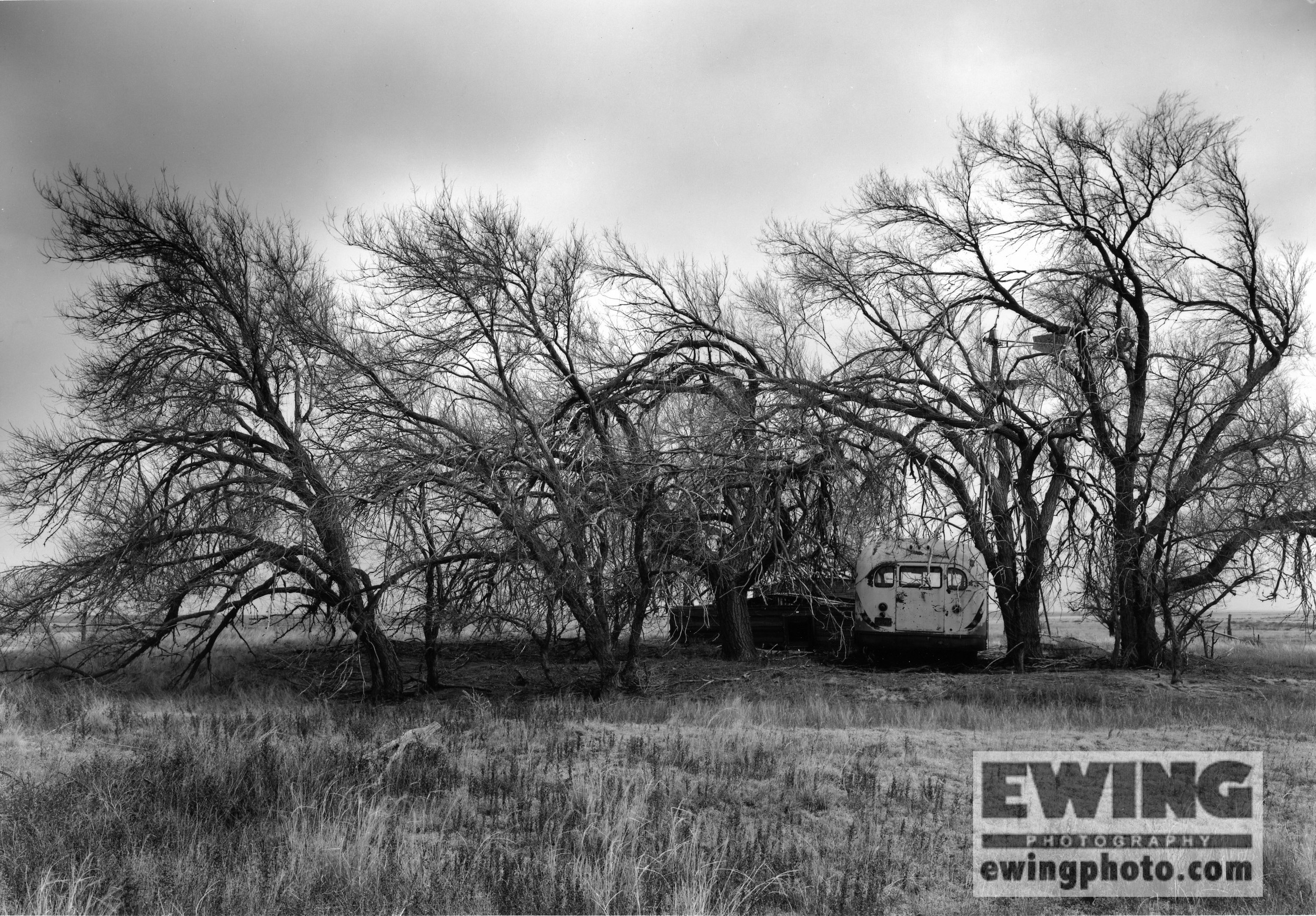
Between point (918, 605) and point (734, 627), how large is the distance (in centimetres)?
371

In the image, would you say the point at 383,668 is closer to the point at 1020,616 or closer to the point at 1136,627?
the point at 1020,616

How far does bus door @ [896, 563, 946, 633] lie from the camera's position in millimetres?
19766

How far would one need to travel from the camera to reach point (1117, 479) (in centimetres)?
1767

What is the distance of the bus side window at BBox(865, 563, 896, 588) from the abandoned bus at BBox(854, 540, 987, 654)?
0.03 feet

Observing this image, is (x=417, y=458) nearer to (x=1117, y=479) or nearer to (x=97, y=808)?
(x=97, y=808)

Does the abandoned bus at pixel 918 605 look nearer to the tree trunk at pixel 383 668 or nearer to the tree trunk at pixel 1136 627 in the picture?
the tree trunk at pixel 1136 627

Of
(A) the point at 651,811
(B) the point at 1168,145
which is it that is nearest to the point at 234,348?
(A) the point at 651,811

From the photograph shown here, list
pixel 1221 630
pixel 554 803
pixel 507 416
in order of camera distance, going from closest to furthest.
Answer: pixel 554 803 → pixel 507 416 → pixel 1221 630

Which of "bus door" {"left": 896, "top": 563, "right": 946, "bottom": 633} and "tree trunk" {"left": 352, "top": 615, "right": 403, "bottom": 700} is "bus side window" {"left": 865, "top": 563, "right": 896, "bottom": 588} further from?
"tree trunk" {"left": 352, "top": 615, "right": 403, "bottom": 700}

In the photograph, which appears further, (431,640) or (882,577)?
(882,577)

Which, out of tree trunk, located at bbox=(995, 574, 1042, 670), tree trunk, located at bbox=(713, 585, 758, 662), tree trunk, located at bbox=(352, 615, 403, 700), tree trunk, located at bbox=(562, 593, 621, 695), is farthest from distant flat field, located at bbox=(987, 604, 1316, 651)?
tree trunk, located at bbox=(352, 615, 403, 700)

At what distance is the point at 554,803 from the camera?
25.3 feet

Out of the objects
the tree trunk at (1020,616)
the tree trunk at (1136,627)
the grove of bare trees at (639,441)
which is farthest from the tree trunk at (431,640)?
the tree trunk at (1136,627)

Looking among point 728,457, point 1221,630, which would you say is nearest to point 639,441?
point 728,457
